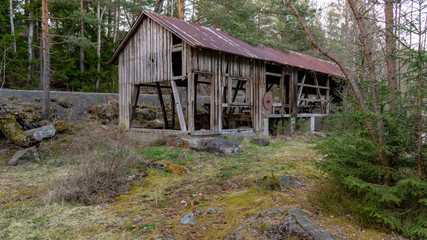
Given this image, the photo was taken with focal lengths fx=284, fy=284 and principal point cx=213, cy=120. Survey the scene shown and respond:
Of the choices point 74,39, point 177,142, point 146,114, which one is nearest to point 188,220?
point 177,142

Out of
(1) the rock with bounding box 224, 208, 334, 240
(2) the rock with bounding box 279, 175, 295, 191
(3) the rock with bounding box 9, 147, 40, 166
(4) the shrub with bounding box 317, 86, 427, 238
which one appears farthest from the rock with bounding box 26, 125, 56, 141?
(4) the shrub with bounding box 317, 86, 427, 238

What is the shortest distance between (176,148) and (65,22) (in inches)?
726

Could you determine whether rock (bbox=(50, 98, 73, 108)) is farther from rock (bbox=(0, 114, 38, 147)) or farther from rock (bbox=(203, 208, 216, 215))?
rock (bbox=(203, 208, 216, 215))

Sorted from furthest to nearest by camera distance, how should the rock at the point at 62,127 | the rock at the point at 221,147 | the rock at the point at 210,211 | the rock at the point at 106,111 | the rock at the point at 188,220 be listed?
the rock at the point at 106,111 → the rock at the point at 62,127 → the rock at the point at 221,147 → the rock at the point at 210,211 → the rock at the point at 188,220

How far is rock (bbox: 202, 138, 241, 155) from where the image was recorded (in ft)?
30.0

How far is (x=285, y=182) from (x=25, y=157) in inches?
319

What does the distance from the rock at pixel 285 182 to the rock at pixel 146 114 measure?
43.7 ft

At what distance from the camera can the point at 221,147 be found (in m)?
9.30

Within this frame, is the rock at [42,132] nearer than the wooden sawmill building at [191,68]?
Yes

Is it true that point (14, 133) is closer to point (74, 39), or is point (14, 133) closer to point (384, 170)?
point (74, 39)

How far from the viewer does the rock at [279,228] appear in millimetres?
3127

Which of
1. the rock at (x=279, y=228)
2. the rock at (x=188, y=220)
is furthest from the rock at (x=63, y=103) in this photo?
the rock at (x=279, y=228)

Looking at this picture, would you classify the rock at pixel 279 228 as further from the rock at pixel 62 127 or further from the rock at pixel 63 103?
the rock at pixel 63 103

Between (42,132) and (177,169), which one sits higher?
(42,132)
